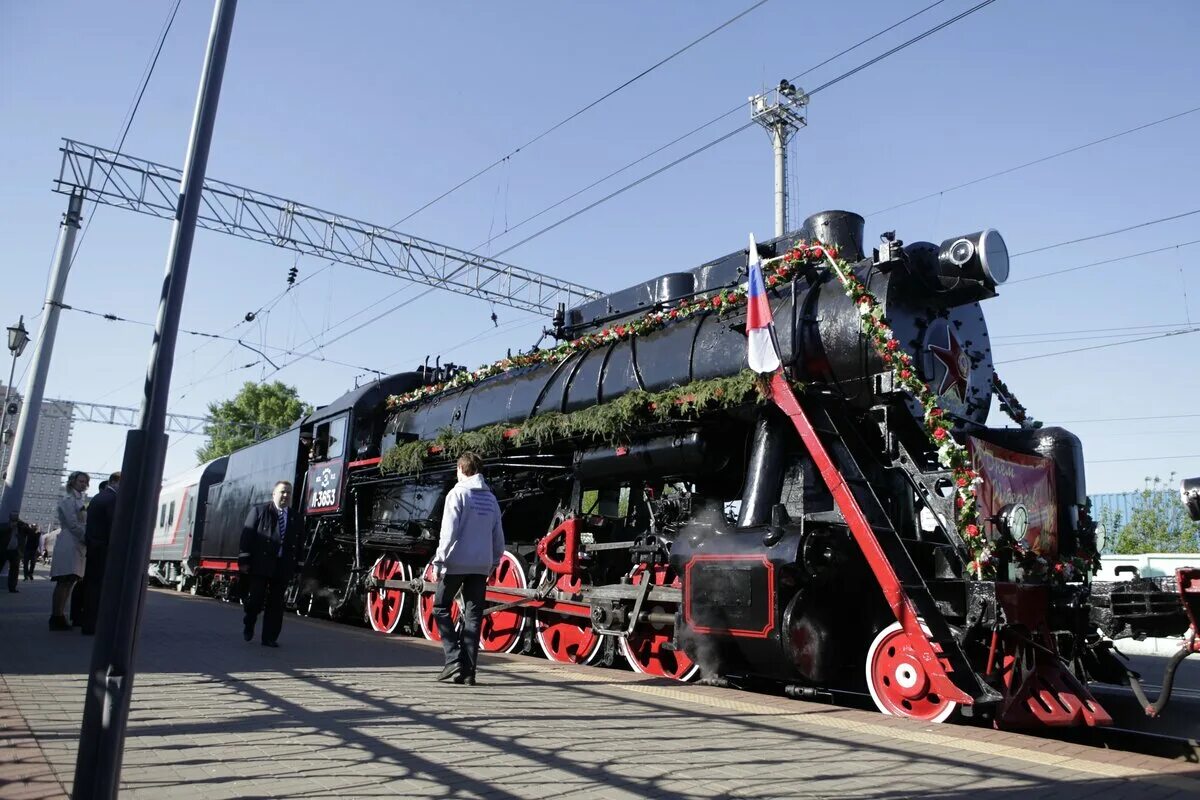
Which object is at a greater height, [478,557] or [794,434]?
[794,434]

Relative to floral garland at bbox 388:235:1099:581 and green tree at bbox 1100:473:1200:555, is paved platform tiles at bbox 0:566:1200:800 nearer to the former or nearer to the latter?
floral garland at bbox 388:235:1099:581

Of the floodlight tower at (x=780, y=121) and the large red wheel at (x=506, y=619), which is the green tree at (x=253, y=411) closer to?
the floodlight tower at (x=780, y=121)

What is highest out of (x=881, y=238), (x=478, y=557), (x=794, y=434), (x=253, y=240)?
(x=253, y=240)

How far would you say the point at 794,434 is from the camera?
21.9 ft

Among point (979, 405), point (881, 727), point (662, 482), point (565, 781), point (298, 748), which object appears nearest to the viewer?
point (565, 781)

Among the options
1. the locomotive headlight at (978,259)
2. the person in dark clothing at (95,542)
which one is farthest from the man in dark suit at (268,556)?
the locomotive headlight at (978,259)

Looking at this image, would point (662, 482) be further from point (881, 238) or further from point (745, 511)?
point (881, 238)

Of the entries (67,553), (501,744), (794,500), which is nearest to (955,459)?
(794,500)

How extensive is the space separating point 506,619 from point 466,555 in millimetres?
3147

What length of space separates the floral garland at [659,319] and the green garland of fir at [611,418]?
0.74m

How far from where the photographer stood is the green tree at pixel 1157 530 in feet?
77.7

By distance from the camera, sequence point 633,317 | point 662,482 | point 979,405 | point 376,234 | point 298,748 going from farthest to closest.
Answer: point 376,234
point 633,317
point 662,482
point 979,405
point 298,748

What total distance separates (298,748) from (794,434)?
423 centimetres

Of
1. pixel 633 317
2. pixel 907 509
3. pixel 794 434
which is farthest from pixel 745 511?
pixel 633 317
